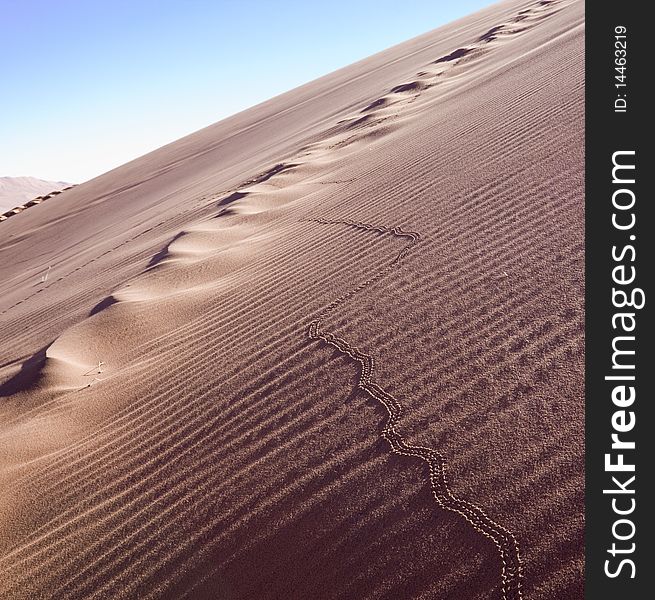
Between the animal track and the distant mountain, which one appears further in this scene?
the distant mountain

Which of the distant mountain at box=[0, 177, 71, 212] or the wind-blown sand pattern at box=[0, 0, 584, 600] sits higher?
the wind-blown sand pattern at box=[0, 0, 584, 600]

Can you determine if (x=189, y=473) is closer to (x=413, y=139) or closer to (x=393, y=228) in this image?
(x=393, y=228)

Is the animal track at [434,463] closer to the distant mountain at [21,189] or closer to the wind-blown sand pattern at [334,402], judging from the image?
the wind-blown sand pattern at [334,402]

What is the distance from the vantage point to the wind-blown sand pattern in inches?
84.0

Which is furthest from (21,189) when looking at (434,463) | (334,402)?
(434,463)

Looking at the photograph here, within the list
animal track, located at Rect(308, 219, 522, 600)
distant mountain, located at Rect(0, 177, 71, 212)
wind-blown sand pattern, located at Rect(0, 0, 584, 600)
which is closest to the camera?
animal track, located at Rect(308, 219, 522, 600)

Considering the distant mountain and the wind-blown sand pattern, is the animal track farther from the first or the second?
the distant mountain

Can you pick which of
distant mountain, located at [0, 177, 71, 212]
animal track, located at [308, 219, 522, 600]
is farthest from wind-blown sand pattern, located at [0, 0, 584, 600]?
distant mountain, located at [0, 177, 71, 212]

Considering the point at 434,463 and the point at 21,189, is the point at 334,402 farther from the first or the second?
the point at 21,189

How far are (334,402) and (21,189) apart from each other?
15808cm

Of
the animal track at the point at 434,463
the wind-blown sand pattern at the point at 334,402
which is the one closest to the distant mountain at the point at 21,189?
the wind-blown sand pattern at the point at 334,402

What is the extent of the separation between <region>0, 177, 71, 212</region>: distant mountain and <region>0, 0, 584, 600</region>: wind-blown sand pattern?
123 metres

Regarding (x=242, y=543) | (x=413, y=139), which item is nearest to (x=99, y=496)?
(x=242, y=543)

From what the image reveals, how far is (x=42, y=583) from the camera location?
2410mm
